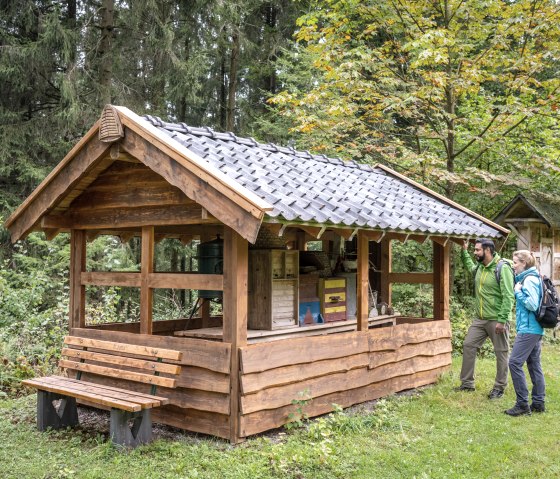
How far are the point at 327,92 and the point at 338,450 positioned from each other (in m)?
8.73

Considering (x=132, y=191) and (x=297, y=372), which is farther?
(x=132, y=191)

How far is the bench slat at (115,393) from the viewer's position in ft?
17.9

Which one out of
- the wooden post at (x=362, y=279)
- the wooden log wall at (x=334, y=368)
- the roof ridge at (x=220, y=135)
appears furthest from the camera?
the wooden post at (x=362, y=279)

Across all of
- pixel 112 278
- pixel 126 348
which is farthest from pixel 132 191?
pixel 126 348

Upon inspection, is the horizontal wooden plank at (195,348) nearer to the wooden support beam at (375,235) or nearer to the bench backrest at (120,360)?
the bench backrest at (120,360)

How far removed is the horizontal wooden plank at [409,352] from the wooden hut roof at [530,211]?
15.2ft

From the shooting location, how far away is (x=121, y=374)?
6137mm

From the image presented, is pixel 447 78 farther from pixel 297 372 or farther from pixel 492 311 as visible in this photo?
pixel 297 372

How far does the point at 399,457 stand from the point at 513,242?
10.2 metres

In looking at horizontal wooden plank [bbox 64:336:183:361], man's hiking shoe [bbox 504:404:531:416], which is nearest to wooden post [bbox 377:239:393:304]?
man's hiking shoe [bbox 504:404:531:416]

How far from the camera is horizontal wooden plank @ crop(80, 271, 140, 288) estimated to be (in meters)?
6.57

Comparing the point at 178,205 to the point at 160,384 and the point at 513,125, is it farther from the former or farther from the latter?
the point at 513,125

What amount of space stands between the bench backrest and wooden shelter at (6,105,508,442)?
18cm

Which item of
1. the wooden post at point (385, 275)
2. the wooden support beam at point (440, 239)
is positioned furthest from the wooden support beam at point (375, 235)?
the wooden post at point (385, 275)
